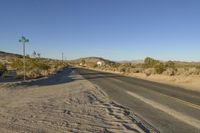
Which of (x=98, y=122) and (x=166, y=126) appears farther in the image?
(x=98, y=122)

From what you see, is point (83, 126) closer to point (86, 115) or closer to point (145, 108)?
point (86, 115)

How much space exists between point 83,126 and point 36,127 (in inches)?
57.9


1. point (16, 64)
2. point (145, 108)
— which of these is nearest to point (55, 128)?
point (145, 108)

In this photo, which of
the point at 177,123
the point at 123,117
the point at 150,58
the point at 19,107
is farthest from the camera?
the point at 150,58

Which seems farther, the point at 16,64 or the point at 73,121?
the point at 16,64

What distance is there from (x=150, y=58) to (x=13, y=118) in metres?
86.0

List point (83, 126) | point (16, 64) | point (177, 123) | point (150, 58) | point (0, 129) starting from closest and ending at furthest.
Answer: point (0, 129) → point (83, 126) → point (177, 123) → point (16, 64) → point (150, 58)

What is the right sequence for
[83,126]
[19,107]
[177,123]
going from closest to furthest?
[83,126] → [177,123] → [19,107]

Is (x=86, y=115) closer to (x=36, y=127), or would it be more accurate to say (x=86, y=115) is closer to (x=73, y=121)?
(x=73, y=121)

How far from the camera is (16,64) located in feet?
199

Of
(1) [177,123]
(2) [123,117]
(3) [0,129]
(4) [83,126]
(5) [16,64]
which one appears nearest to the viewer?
(3) [0,129]


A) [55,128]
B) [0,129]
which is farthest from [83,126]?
[0,129]

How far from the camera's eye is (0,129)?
9.85 m

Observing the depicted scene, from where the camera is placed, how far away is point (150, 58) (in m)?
96.2
